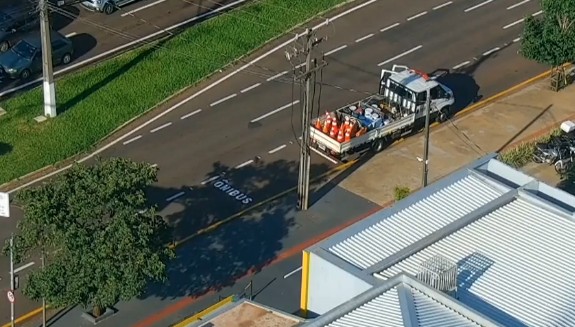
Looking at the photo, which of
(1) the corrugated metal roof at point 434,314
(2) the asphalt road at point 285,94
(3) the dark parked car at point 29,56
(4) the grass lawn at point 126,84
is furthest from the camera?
(3) the dark parked car at point 29,56

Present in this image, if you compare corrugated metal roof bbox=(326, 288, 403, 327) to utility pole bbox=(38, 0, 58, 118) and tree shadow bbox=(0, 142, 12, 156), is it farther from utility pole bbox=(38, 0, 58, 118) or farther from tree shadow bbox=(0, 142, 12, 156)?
utility pole bbox=(38, 0, 58, 118)

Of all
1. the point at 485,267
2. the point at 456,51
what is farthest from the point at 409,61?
the point at 485,267

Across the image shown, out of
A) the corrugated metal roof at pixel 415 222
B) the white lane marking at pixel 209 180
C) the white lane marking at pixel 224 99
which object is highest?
the corrugated metal roof at pixel 415 222

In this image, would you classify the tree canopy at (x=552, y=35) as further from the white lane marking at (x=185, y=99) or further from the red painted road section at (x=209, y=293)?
the red painted road section at (x=209, y=293)

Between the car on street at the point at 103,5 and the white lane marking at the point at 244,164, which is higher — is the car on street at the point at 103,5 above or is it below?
above

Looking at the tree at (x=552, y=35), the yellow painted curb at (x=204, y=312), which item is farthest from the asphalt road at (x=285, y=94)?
the yellow painted curb at (x=204, y=312)

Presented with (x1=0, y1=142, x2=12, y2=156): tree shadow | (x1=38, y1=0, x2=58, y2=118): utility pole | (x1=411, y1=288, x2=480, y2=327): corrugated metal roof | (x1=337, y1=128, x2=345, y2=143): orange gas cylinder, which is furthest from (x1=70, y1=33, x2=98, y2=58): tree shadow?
A: (x1=411, y1=288, x2=480, y2=327): corrugated metal roof

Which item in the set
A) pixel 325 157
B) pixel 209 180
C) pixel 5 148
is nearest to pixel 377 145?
pixel 325 157
